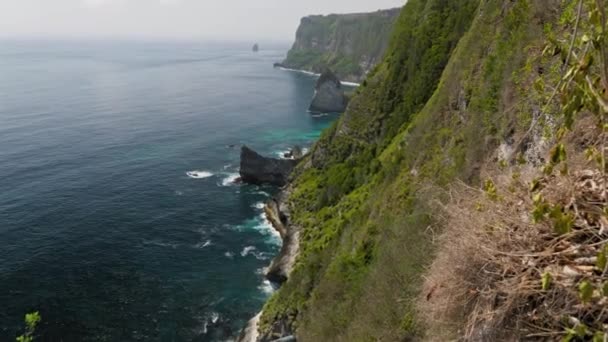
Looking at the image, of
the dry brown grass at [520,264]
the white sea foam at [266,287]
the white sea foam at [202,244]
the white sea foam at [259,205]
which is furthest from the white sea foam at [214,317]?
the dry brown grass at [520,264]

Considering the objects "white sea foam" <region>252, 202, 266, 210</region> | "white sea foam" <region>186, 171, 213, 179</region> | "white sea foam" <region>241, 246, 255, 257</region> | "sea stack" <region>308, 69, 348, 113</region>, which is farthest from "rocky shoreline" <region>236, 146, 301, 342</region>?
"sea stack" <region>308, 69, 348, 113</region>

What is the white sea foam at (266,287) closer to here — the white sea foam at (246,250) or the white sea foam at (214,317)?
the white sea foam at (214,317)

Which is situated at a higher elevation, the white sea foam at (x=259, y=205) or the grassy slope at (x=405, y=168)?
the grassy slope at (x=405, y=168)

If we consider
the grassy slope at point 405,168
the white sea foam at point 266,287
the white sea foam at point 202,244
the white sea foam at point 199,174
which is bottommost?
the white sea foam at point 266,287

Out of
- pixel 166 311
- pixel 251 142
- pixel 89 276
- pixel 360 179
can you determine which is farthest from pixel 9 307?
pixel 251 142

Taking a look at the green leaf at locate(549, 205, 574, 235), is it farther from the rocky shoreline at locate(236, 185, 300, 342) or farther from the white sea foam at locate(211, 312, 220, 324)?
the white sea foam at locate(211, 312, 220, 324)

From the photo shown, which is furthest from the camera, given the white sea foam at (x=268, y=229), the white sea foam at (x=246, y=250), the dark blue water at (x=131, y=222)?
the white sea foam at (x=268, y=229)
